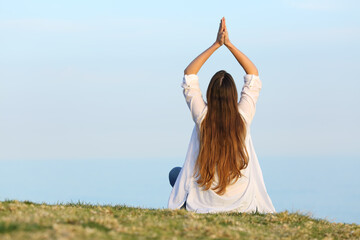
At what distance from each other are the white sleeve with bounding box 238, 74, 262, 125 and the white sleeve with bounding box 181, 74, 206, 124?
971 millimetres

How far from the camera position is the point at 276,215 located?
43.0 ft

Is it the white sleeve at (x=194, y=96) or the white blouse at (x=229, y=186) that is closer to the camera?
the white sleeve at (x=194, y=96)

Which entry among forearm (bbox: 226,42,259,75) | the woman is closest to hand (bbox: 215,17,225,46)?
the woman

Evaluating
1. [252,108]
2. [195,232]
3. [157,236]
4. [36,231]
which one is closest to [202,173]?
[252,108]

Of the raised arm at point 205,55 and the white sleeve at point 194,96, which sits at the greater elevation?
the raised arm at point 205,55

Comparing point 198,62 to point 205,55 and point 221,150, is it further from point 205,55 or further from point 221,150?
point 221,150

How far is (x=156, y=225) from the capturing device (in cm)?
976

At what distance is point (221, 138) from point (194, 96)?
113 centimetres

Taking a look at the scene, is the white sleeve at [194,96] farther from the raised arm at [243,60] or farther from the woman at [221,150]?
the raised arm at [243,60]

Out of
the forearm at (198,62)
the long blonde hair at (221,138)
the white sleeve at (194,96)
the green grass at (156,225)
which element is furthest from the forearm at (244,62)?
the green grass at (156,225)

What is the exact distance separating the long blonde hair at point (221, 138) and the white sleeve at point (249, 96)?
0.23m

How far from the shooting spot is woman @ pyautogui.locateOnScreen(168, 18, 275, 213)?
12.6 metres

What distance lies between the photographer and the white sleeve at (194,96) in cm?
1263

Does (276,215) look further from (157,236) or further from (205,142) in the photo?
(157,236)
